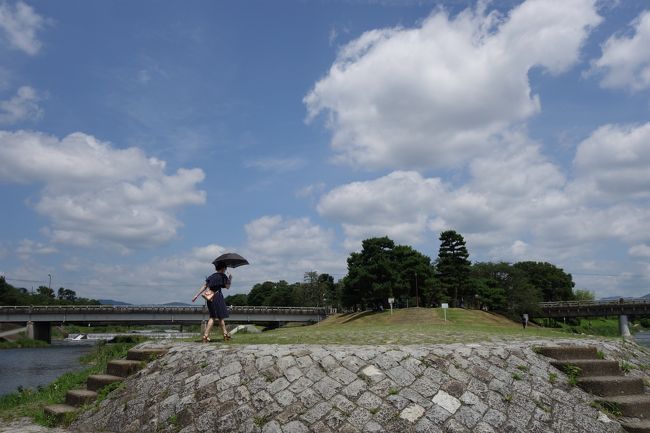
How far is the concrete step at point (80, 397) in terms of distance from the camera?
1045cm

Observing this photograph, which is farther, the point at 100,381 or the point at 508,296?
the point at 508,296

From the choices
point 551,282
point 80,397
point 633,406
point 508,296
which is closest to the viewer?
point 633,406

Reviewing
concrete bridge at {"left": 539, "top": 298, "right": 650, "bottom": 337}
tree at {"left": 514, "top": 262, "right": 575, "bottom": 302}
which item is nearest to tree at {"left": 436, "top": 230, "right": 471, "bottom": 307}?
concrete bridge at {"left": 539, "top": 298, "right": 650, "bottom": 337}

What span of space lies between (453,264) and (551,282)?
4576 centimetres

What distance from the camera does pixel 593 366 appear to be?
9344mm

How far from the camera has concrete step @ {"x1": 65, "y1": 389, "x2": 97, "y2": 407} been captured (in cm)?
1045

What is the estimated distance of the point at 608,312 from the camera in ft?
236

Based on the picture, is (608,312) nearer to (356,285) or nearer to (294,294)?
(356,285)

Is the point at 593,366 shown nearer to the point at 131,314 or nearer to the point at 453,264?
the point at 453,264

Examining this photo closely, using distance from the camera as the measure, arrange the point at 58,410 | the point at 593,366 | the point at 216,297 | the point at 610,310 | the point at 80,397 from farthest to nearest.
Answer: the point at 610,310
the point at 216,297
the point at 80,397
the point at 58,410
the point at 593,366

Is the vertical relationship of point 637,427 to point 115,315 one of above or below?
above

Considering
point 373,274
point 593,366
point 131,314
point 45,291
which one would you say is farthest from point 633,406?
point 45,291

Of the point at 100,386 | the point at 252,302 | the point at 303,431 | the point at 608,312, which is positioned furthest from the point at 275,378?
the point at 252,302

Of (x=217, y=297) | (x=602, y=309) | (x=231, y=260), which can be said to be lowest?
(x=602, y=309)
